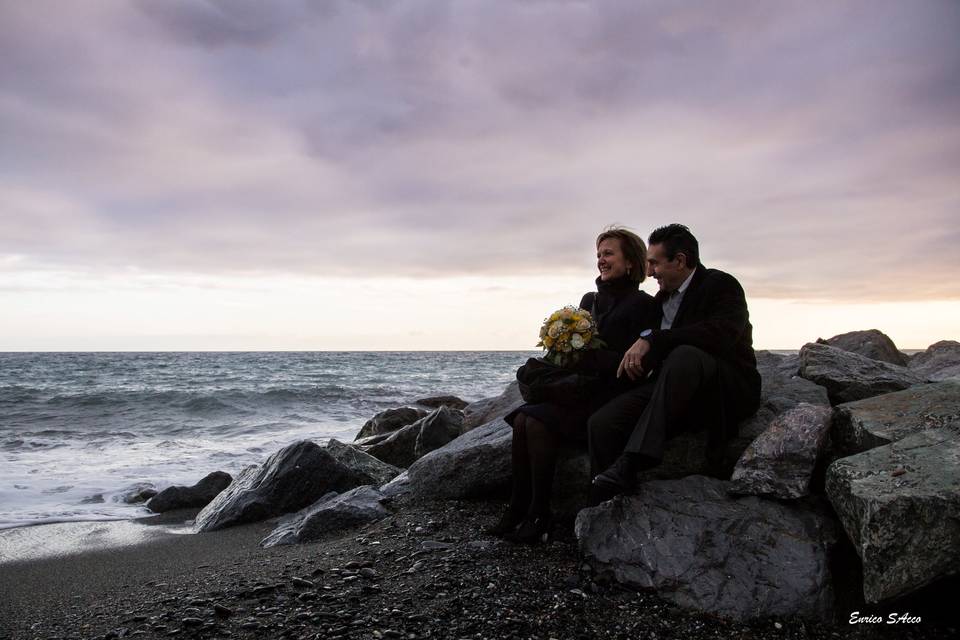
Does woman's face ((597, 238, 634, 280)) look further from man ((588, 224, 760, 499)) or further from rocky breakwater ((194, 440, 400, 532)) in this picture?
rocky breakwater ((194, 440, 400, 532))

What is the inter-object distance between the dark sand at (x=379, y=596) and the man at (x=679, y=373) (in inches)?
29.9

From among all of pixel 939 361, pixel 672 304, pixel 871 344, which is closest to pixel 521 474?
pixel 672 304

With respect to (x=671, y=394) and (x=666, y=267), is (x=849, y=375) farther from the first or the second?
(x=671, y=394)

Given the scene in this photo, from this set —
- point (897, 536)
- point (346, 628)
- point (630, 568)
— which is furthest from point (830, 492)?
point (346, 628)

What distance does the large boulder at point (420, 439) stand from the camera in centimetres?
972

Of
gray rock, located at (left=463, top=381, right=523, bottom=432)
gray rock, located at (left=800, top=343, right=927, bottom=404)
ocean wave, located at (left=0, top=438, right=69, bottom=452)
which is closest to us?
gray rock, located at (left=800, top=343, right=927, bottom=404)

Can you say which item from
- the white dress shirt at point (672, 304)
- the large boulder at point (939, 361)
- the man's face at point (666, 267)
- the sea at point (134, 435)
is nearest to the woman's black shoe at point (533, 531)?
the white dress shirt at point (672, 304)

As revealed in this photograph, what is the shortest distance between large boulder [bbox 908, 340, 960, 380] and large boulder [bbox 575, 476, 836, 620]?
7084mm

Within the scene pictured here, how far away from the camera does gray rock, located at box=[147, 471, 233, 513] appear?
831cm

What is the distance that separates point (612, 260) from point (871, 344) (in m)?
8.31

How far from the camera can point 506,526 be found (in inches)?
185

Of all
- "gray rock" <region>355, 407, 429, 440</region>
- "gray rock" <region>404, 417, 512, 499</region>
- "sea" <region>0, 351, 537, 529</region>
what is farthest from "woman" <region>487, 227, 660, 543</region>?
"gray rock" <region>355, 407, 429, 440</region>

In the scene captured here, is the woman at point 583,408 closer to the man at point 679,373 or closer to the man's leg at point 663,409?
the man at point 679,373

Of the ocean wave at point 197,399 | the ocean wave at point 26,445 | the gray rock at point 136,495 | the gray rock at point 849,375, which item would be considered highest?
the gray rock at point 849,375
